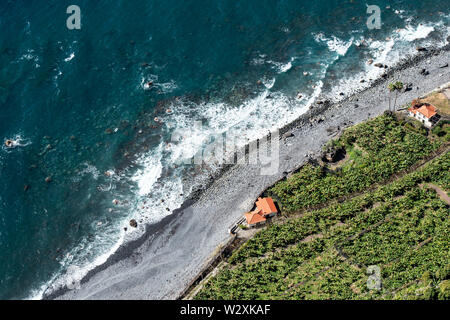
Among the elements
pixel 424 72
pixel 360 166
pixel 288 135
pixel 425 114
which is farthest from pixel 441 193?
pixel 424 72

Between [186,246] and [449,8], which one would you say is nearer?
[186,246]

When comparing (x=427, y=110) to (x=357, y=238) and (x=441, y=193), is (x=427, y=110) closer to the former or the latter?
(x=441, y=193)

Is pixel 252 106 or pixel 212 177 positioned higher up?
pixel 252 106

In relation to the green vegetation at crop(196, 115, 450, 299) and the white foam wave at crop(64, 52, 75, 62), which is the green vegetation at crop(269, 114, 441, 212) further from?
the white foam wave at crop(64, 52, 75, 62)

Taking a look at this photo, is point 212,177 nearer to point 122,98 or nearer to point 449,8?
point 122,98

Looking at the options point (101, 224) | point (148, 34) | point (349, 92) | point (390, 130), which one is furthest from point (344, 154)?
point (148, 34)
